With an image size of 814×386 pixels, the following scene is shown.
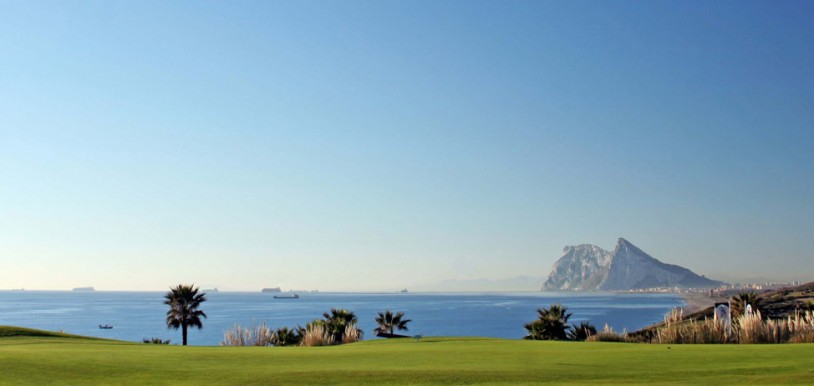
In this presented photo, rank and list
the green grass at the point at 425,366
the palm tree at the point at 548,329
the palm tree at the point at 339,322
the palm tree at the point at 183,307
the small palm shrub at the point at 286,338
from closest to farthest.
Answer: the green grass at the point at 425,366, the small palm shrub at the point at 286,338, the palm tree at the point at 339,322, the palm tree at the point at 548,329, the palm tree at the point at 183,307

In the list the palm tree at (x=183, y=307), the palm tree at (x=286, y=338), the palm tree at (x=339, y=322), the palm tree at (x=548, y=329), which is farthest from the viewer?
the palm tree at (x=183, y=307)

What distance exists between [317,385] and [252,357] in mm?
6083

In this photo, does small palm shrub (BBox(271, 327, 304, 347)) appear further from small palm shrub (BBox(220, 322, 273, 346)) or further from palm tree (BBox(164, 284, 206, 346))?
palm tree (BBox(164, 284, 206, 346))

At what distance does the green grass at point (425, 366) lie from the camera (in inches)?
569

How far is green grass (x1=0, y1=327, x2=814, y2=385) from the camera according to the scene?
1446 centimetres

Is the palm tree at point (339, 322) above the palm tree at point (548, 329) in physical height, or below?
above

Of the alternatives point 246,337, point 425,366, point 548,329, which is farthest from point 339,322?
point 425,366

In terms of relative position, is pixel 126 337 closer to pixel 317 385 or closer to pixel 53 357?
pixel 53 357

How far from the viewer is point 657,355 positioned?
19250 millimetres

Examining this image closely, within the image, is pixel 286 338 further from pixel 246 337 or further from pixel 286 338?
pixel 246 337

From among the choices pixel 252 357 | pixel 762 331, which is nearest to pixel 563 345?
pixel 762 331

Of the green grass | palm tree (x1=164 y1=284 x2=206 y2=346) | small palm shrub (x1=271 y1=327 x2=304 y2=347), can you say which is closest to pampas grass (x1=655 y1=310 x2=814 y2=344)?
the green grass

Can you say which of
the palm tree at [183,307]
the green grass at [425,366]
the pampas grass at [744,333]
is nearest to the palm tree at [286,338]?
the palm tree at [183,307]

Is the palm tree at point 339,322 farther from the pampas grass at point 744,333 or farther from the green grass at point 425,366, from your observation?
the green grass at point 425,366
